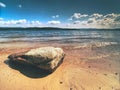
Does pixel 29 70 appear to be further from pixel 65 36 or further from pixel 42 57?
pixel 65 36

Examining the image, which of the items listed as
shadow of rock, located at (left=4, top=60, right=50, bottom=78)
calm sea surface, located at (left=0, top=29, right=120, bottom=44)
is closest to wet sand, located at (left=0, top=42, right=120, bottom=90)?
shadow of rock, located at (left=4, top=60, right=50, bottom=78)

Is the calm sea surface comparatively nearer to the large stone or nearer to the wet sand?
the wet sand

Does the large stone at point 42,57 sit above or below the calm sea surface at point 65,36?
below

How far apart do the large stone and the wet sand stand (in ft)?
0.26

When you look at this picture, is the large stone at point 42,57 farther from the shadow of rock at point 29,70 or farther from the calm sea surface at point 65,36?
the calm sea surface at point 65,36

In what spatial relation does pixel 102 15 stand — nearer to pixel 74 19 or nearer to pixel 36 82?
pixel 74 19

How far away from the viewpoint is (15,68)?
2312mm

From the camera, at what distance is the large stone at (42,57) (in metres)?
2.24

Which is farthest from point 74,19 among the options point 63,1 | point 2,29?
point 2,29


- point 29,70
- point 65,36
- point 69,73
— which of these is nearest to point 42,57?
point 29,70

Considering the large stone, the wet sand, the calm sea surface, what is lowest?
the wet sand

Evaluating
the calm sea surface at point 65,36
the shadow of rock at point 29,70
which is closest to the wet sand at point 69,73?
the shadow of rock at point 29,70

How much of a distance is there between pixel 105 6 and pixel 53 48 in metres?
1.00

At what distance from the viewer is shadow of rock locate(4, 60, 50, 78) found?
7.45ft
